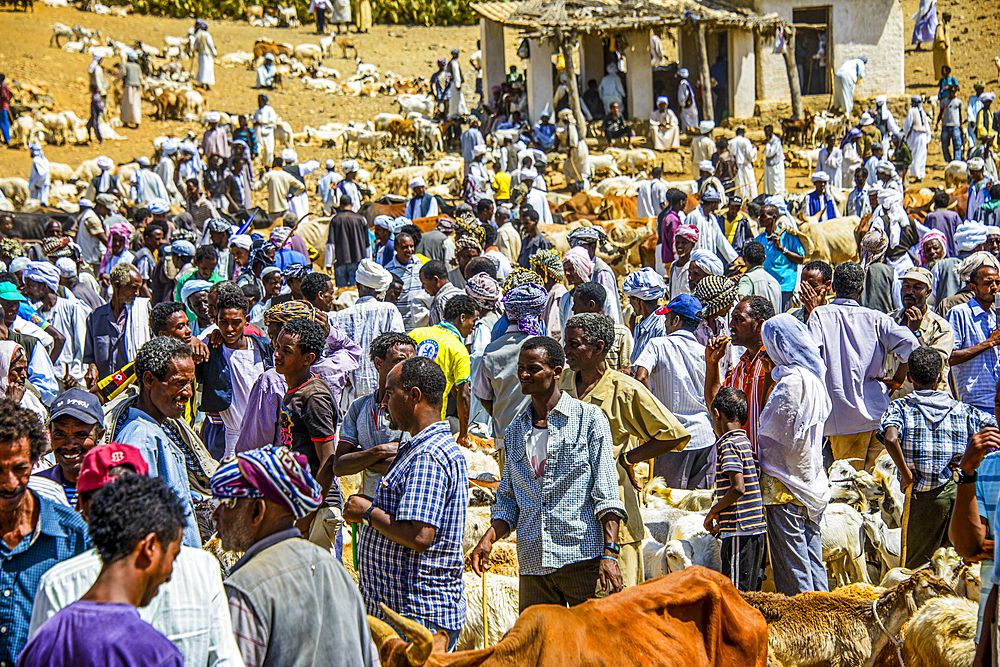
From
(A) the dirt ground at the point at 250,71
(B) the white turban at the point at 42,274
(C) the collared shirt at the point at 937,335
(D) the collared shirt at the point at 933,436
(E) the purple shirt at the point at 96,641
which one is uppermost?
(A) the dirt ground at the point at 250,71

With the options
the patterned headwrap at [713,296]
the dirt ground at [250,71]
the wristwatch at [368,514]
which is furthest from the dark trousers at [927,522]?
the dirt ground at [250,71]

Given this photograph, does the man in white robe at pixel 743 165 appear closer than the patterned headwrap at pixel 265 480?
No

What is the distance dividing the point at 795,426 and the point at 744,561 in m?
0.72

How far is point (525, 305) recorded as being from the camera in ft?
19.3

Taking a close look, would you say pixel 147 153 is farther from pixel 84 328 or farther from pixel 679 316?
pixel 679 316

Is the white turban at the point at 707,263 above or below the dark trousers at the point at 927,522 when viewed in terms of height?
above

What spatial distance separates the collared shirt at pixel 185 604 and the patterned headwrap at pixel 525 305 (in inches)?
139

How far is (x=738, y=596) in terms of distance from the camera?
397 cm

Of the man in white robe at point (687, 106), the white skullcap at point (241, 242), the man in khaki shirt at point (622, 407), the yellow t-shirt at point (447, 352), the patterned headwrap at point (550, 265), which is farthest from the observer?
the man in white robe at point (687, 106)

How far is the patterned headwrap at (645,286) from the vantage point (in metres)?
6.73

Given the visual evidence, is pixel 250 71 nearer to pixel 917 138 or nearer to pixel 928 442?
pixel 917 138

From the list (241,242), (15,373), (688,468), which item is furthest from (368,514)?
(241,242)

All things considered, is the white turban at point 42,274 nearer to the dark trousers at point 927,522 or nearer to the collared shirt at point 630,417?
the collared shirt at point 630,417

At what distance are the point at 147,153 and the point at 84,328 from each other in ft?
66.9
